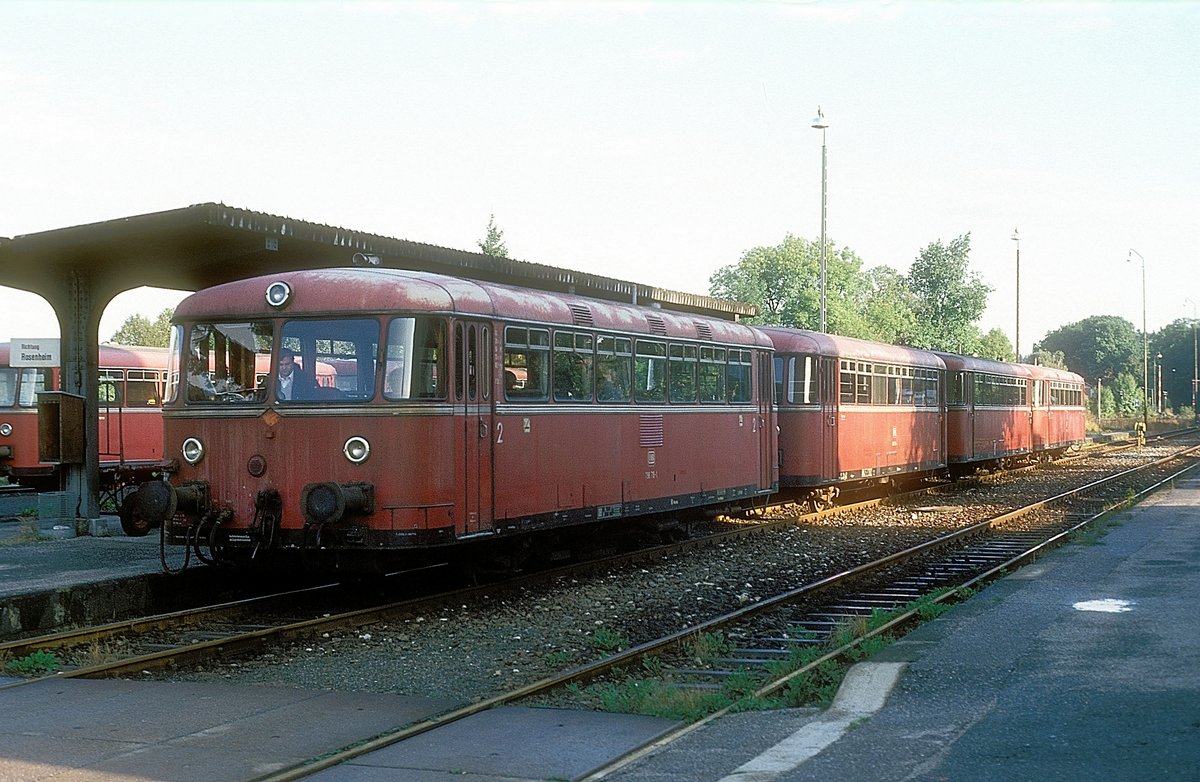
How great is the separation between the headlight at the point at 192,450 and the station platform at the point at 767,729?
342 centimetres

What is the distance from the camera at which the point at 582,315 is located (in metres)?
14.3

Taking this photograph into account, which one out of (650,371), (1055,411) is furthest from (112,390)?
(1055,411)

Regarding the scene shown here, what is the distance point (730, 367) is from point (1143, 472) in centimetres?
2109

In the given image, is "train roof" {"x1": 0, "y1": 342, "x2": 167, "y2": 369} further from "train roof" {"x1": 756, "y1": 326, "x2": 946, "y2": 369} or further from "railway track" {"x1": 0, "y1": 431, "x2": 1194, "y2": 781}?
"railway track" {"x1": 0, "y1": 431, "x2": 1194, "y2": 781}

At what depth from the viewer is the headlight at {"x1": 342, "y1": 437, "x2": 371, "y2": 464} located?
11578 mm

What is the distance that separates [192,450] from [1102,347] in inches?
6134

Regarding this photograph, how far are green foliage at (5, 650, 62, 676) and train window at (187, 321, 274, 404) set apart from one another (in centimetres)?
305

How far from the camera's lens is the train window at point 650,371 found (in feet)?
51.2

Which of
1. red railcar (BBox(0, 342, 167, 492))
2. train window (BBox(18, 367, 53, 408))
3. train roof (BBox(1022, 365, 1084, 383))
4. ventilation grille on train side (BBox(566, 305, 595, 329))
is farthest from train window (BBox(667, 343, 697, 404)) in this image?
train roof (BBox(1022, 365, 1084, 383))

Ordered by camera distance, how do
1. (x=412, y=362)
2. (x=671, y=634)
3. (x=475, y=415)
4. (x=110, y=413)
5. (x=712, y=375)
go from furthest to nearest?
1. (x=110, y=413)
2. (x=712, y=375)
3. (x=475, y=415)
4. (x=412, y=362)
5. (x=671, y=634)

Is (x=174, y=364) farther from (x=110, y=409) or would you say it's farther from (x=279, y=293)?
(x=110, y=409)

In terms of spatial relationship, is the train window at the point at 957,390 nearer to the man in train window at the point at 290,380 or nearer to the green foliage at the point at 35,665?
the man in train window at the point at 290,380

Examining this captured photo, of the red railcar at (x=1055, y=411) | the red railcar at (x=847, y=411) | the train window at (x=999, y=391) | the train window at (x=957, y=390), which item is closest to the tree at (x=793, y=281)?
the red railcar at (x=1055, y=411)

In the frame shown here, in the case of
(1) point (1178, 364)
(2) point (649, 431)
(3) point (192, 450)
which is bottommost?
(3) point (192, 450)
